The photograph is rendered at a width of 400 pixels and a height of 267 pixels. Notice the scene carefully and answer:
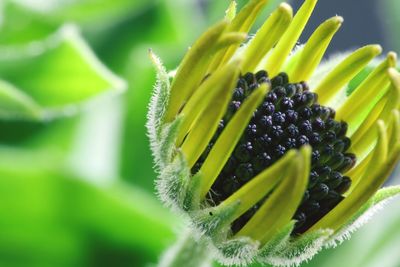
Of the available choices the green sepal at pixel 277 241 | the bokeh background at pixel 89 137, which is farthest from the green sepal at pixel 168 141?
the bokeh background at pixel 89 137

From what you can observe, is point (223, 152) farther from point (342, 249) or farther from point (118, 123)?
point (118, 123)

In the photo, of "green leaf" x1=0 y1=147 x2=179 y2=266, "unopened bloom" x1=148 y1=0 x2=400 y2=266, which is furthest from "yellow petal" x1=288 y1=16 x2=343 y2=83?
"green leaf" x1=0 y1=147 x2=179 y2=266

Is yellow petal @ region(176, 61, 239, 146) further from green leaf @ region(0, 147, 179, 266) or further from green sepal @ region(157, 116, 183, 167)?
green leaf @ region(0, 147, 179, 266)

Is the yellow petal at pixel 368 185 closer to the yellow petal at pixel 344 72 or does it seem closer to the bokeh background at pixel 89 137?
the yellow petal at pixel 344 72

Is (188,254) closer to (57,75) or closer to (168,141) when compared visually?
(168,141)

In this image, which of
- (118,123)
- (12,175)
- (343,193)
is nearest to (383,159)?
(343,193)

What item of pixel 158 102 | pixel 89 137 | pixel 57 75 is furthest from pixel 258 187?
pixel 89 137
